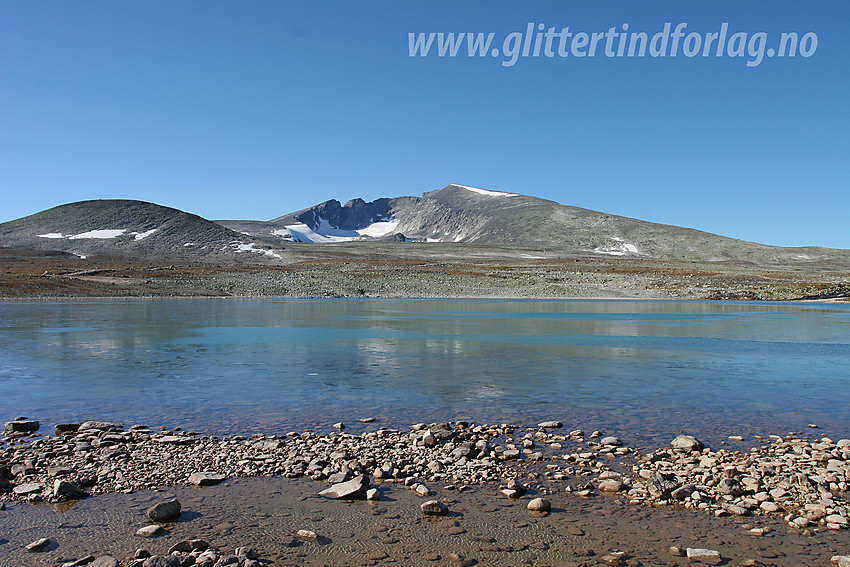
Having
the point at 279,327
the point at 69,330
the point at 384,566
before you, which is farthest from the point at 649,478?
the point at 69,330

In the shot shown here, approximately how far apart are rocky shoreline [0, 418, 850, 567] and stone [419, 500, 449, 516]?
12mm

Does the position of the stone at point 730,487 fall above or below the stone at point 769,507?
above

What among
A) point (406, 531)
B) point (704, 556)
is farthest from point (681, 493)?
point (406, 531)

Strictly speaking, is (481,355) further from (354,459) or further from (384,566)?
(384,566)

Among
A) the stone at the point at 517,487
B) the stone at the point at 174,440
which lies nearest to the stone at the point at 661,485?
the stone at the point at 517,487

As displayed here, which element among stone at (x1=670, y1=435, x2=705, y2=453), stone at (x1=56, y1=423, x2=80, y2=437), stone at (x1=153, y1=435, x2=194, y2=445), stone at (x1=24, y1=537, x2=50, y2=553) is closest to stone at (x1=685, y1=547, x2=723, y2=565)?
stone at (x1=670, y1=435, x2=705, y2=453)

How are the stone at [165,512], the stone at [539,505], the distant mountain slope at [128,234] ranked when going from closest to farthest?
the stone at [165,512]
the stone at [539,505]
the distant mountain slope at [128,234]

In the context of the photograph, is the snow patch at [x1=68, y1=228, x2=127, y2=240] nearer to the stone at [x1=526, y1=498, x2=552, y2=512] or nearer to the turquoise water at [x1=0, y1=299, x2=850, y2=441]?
the turquoise water at [x1=0, y1=299, x2=850, y2=441]

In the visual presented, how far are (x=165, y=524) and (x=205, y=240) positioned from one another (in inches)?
5602

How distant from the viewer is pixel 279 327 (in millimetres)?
31656

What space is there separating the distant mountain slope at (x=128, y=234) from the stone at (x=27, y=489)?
12056cm

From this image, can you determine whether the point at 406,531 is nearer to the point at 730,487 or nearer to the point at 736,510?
the point at 736,510

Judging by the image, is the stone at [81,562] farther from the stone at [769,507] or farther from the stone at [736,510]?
the stone at [769,507]

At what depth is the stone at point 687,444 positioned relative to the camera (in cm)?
930
